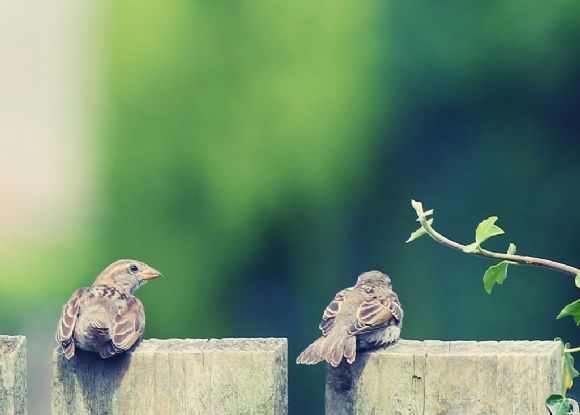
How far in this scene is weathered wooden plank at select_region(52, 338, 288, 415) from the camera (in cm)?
216

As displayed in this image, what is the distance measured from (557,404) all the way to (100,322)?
3.61 ft

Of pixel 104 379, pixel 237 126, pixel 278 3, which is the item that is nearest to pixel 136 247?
pixel 237 126

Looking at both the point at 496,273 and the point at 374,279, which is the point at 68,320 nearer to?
the point at 496,273

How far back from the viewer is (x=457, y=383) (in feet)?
7.02

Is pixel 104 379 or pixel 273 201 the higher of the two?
pixel 273 201

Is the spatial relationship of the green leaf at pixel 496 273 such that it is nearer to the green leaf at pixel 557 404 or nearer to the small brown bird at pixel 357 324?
the small brown bird at pixel 357 324

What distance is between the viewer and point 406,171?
7.92 meters

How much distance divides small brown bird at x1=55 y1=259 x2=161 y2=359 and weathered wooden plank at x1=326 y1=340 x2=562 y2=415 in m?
0.46

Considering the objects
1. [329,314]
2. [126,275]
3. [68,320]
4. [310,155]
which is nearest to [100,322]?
[68,320]

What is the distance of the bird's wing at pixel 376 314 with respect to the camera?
2.68 meters

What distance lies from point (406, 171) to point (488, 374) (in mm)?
5808

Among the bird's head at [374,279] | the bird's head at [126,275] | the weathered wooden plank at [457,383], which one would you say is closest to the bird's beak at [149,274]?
the bird's head at [126,275]

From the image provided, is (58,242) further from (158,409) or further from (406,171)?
(158,409)

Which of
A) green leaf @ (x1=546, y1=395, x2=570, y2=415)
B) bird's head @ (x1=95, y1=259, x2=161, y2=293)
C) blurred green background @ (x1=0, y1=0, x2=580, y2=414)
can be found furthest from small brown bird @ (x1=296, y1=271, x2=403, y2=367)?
blurred green background @ (x1=0, y1=0, x2=580, y2=414)
